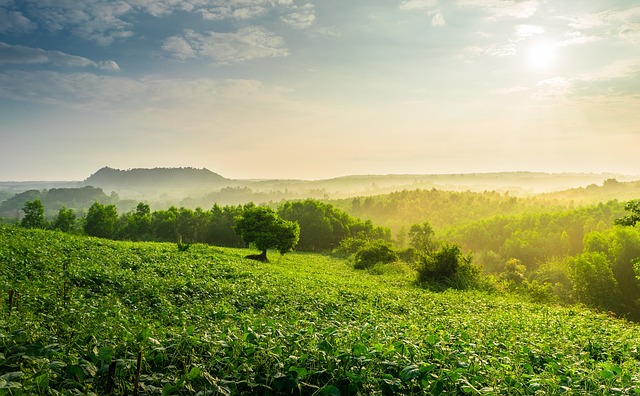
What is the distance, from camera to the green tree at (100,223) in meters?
78.7

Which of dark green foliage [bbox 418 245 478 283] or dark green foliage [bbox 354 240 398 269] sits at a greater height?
dark green foliage [bbox 418 245 478 283]

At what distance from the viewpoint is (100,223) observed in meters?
78.8

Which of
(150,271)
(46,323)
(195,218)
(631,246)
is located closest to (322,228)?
(195,218)

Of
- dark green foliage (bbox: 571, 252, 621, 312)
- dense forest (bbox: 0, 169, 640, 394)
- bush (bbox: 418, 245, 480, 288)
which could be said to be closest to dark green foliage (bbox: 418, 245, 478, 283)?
bush (bbox: 418, 245, 480, 288)

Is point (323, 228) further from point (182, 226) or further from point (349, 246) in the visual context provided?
point (182, 226)

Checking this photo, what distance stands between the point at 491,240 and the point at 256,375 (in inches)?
4834

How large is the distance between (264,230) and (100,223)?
53487 millimetres

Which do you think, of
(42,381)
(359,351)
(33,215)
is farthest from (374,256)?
(33,215)

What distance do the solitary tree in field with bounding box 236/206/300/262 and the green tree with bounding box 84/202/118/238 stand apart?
49.2m

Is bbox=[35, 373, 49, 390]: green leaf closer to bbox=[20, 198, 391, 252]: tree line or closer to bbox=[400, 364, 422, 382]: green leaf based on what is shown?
bbox=[400, 364, 422, 382]: green leaf

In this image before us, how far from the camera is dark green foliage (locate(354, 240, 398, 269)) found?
51.4m

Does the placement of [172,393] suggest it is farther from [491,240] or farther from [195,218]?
[491,240]

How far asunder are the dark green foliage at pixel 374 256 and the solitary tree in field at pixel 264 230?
11.5 metres

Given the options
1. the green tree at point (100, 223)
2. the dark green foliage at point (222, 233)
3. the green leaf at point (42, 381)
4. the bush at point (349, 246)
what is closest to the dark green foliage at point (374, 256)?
the bush at point (349, 246)
